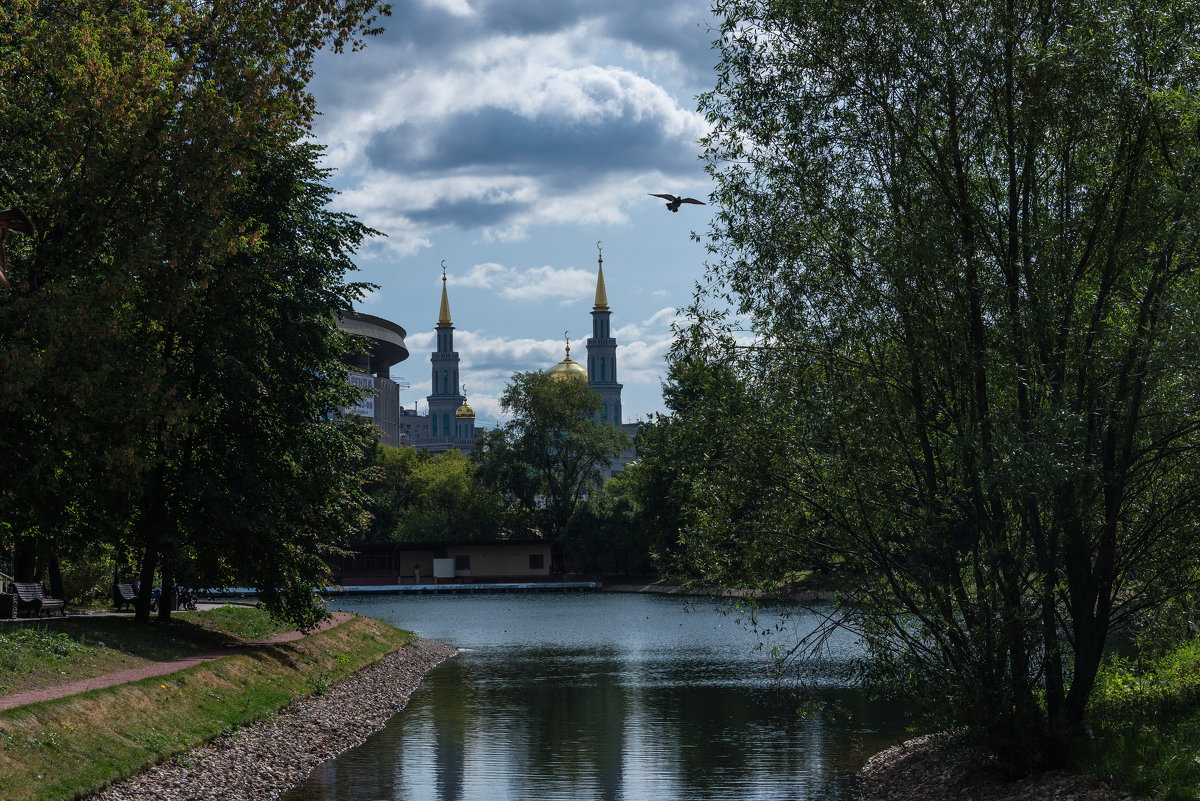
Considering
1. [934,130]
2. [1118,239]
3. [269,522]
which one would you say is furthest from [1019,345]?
[269,522]

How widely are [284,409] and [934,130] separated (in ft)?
55.8

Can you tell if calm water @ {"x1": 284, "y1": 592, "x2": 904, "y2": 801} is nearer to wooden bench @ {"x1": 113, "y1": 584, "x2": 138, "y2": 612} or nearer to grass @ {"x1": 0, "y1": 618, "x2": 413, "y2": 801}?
grass @ {"x1": 0, "y1": 618, "x2": 413, "y2": 801}

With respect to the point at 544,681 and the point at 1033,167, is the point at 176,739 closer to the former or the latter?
the point at 1033,167

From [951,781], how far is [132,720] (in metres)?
11.7

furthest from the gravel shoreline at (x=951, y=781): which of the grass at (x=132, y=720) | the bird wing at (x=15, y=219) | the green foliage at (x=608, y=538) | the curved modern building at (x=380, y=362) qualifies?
the curved modern building at (x=380, y=362)

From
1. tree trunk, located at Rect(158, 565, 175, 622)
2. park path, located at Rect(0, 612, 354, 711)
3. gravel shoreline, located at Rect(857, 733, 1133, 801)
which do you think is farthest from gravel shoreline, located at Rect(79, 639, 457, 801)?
gravel shoreline, located at Rect(857, 733, 1133, 801)

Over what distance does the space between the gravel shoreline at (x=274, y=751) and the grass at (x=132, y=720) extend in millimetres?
214

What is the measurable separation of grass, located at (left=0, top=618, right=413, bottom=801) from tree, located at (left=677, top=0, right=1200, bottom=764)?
9316 millimetres

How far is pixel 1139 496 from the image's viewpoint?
16000 millimetres

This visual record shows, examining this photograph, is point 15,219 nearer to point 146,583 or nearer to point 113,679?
point 113,679

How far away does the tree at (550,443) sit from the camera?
91.3 m

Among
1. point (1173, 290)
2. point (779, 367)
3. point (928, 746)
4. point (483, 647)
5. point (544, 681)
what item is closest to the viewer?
point (1173, 290)

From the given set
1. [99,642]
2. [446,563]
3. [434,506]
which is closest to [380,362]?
[434,506]

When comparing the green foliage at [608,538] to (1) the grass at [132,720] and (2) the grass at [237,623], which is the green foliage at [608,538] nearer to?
(2) the grass at [237,623]
